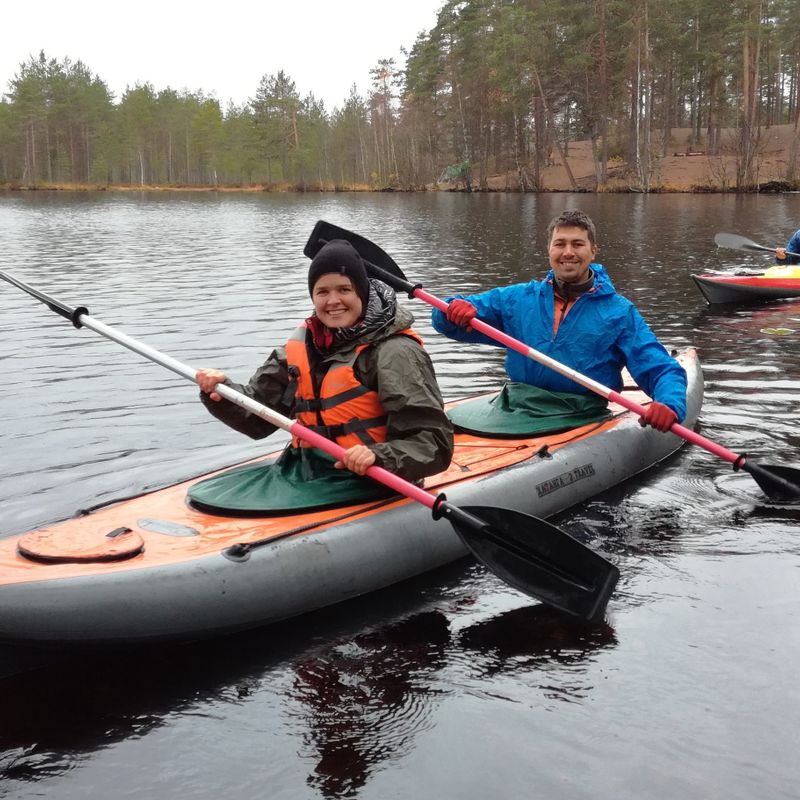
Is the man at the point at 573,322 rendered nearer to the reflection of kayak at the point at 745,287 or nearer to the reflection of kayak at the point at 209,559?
the reflection of kayak at the point at 209,559

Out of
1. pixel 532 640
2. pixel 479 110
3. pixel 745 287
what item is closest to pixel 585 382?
pixel 532 640

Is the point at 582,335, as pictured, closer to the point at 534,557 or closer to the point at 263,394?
the point at 534,557

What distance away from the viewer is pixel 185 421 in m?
7.20

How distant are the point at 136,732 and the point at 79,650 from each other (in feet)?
1.42

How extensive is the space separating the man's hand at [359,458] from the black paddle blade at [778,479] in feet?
8.85

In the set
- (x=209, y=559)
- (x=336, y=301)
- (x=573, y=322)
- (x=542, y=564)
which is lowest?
(x=542, y=564)

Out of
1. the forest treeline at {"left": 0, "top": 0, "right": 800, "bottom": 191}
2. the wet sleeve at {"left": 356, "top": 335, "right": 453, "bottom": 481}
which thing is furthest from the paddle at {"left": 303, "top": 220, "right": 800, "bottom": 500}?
the forest treeline at {"left": 0, "top": 0, "right": 800, "bottom": 191}

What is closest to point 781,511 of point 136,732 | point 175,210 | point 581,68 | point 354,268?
point 354,268

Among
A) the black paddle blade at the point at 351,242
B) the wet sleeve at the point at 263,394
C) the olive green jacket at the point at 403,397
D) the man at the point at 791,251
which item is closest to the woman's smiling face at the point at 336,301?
the olive green jacket at the point at 403,397

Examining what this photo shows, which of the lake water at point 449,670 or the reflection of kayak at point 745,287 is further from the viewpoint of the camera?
the reflection of kayak at point 745,287

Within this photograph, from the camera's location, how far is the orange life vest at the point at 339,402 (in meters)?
4.05

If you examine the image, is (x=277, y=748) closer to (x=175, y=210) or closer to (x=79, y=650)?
(x=79, y=650)

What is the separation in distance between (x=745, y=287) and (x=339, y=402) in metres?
9.54

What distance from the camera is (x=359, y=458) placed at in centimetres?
382
